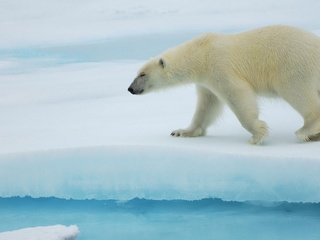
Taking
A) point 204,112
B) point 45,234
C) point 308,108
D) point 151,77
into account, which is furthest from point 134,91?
point 45,234

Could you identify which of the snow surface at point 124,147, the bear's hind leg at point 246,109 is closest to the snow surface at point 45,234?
the snow surface at point 124,147

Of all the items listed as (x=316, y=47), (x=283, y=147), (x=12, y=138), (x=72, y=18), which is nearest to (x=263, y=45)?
(x=316, y=47)

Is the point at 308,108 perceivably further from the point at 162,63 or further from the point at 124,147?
the point at 124,147

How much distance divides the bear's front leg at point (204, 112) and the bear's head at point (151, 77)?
31cm

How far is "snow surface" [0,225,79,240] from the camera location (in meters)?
3.11

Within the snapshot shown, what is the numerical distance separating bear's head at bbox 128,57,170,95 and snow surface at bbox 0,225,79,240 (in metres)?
1.63

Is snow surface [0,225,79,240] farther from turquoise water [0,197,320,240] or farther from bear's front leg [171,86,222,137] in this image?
bear's front leg [171,86,222,137]

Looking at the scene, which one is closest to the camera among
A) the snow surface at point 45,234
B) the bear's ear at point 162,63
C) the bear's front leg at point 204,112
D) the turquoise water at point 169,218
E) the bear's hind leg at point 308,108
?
the snow surface at point 45,234

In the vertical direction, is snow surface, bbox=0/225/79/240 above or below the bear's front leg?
below

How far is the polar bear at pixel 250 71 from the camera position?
434 centimetres

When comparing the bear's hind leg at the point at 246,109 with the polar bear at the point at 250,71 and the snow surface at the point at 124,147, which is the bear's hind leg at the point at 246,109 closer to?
the polar bear at the point at 250,71

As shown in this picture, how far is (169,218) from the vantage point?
3.88 meters

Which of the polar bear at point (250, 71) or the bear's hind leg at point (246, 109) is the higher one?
the polar bear at point (250, 71)

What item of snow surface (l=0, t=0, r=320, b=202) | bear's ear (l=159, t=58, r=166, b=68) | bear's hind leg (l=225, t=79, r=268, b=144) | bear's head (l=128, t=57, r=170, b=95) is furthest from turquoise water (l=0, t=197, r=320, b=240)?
bear's ear (l=159, t=58, r=166, b=68)
